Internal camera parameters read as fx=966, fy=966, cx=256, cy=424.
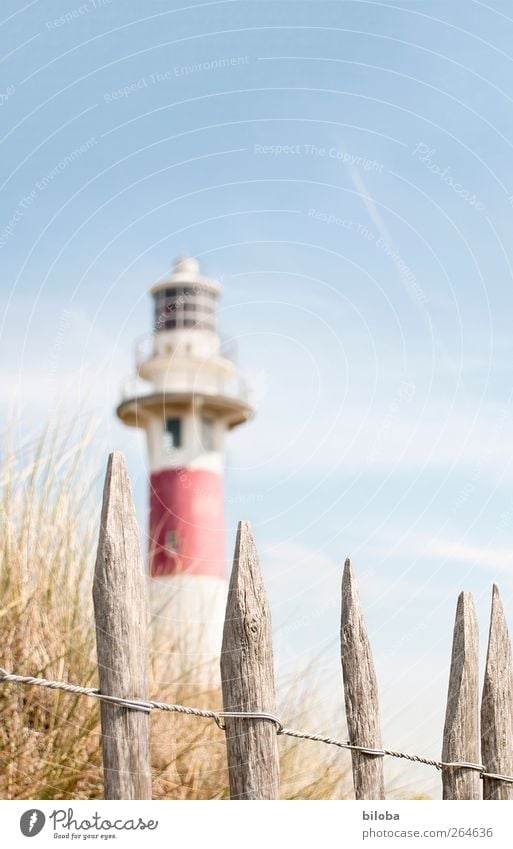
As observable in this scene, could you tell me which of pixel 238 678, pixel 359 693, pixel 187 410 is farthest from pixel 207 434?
pixel 238 678

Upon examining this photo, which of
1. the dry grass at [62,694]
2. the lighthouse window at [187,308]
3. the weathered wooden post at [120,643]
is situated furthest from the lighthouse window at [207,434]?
the weathered wooden post at [120,643]

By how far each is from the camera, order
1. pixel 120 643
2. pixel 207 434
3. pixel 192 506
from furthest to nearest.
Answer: pixel 207 434
pixel 192 506
pixel 120 643

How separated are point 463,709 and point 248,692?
96cm

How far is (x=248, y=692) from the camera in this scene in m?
2.21

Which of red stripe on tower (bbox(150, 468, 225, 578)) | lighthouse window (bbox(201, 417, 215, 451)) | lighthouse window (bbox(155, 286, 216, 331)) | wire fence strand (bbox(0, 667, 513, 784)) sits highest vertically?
lighthouse window (bbox(155, 286, 216, 331))

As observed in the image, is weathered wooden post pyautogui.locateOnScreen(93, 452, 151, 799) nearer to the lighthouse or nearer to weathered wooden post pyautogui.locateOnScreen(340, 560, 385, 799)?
weathered wooden post pyautogui.locateOnScreen(340, 560, 385, 799)

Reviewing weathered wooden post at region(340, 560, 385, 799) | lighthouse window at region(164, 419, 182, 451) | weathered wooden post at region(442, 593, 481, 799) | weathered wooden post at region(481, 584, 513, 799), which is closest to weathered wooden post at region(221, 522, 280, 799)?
weathered wooden post at region(340, 560, 385, 799)
